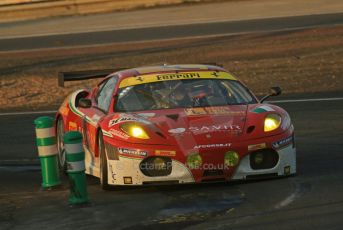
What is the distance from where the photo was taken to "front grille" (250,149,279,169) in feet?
32.9

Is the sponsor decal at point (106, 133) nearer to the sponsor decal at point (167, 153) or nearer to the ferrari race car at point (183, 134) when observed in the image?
the ferrari race car at point (183, 134)

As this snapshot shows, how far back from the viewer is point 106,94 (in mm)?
11586

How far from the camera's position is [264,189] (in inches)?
381

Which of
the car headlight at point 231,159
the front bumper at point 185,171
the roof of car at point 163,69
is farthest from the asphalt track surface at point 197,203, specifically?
the roof of car at point 163,69

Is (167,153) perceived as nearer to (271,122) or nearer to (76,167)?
(76,167)

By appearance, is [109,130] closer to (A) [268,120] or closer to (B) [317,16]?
(A) [268,120]

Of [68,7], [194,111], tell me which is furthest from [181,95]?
[68,7]

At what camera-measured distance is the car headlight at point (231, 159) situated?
389 inches

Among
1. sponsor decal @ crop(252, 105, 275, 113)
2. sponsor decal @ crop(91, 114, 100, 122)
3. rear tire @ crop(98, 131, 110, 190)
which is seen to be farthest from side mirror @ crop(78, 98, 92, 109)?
sponsor decal @ crop(252, 105, 275, 113)

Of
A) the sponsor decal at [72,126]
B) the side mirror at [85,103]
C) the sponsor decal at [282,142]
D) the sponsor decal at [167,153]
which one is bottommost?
the sponsor decal at [72,126]

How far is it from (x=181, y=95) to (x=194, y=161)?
1.47 m

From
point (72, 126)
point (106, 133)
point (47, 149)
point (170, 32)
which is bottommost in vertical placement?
point (170, 32)

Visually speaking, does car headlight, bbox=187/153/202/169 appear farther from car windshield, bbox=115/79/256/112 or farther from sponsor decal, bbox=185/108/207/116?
car windshield, bbox=115/79/256/112

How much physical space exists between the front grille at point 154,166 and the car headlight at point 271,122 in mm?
1106
